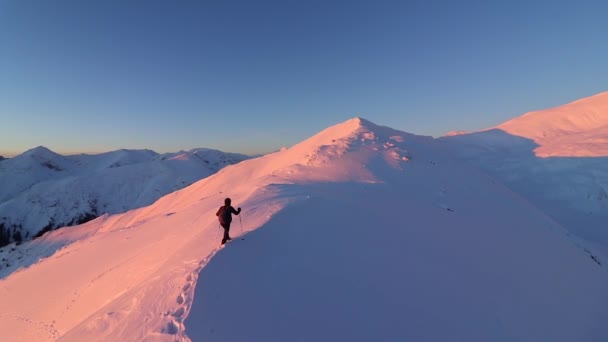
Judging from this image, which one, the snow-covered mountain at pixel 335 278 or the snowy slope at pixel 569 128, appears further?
the snowy slope at pixel 569 128

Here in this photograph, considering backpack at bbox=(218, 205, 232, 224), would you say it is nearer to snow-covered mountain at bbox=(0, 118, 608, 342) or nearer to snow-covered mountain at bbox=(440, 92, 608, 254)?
snow-covered mountain at bbox=(0, 118, 608, 342)

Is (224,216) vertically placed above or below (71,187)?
above

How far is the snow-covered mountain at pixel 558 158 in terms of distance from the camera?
34.0m

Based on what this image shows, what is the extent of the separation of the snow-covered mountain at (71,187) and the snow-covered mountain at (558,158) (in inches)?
4266

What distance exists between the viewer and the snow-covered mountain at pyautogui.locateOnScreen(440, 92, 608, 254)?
33969mm

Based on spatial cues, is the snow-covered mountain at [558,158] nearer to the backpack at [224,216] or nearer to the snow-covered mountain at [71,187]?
the backpack at [224,216]

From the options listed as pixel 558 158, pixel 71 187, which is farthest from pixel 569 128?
pixel 71 187

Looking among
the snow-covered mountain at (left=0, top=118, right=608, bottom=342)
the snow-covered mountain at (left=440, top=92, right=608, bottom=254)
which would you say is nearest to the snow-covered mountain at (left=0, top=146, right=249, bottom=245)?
the snow-covered mountain at (left=0, top=118, right=608, bottom=342)

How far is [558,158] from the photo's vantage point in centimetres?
4350

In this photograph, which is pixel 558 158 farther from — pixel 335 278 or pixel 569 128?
pixel 335 278

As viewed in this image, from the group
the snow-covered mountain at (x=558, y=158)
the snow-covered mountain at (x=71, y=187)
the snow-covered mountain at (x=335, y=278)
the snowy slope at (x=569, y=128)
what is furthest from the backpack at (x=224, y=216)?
the snow-covered mountain at (x=71, y=187)

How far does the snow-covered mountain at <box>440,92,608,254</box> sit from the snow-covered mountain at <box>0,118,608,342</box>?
743 inches

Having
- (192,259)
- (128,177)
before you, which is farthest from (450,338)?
(128,177)

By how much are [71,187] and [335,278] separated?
13675cm
